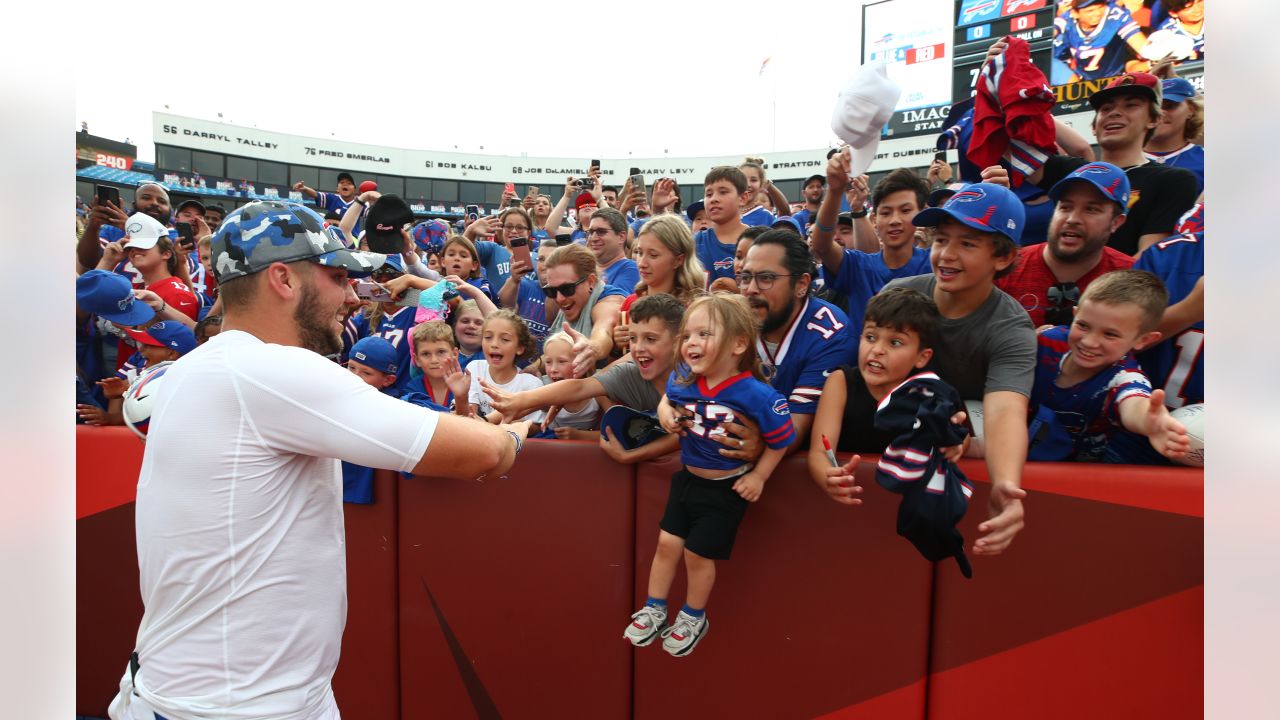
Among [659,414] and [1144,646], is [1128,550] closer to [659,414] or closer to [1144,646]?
[1144,646]

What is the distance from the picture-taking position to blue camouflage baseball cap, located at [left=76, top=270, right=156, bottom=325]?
379 cm

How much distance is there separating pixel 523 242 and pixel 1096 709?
4828 millimetres

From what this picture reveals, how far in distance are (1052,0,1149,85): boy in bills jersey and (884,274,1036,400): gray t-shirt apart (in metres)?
20.3

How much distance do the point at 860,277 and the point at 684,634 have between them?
2237 mm

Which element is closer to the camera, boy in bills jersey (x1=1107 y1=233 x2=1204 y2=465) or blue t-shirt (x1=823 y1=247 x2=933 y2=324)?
boy in bills jersey (x1=1107 y1=233 x2=1204 y2=465)

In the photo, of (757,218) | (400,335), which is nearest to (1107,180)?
(757,218)

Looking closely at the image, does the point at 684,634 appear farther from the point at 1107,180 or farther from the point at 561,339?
the point at 1107,180

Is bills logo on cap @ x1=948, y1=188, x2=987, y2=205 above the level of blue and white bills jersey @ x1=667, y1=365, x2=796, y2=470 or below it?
above

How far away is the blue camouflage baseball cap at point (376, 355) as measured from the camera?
12.3 ft

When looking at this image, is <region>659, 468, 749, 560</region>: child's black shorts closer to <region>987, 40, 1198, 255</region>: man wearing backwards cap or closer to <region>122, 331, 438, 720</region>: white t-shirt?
<region>122, 331, 438, 720</region>: white t-shirt

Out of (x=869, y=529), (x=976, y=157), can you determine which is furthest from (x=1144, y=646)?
(x=976, y=157)

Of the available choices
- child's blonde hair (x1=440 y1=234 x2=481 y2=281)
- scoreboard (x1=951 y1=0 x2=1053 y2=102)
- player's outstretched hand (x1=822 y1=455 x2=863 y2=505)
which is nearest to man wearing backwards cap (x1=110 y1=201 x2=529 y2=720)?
player's outstretched hand (x1=822 y1=455 x2=863 y2=505)

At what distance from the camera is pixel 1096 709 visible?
2.32 meters

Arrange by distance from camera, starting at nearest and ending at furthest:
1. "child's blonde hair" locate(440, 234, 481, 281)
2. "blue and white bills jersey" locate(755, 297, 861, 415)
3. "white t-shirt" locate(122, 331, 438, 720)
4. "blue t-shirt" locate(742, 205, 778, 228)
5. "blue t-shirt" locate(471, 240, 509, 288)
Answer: "white t-shirt" locate(122, 331, 438, 720) < "blue and white bills jersey" locate(755, 297, 861, 415) < "blue t-shirt" locate(742, 205, 778, 228) < "child's blonde hair" locate(440, 234, 481, 281) < "blue t-shirt" locate(471, 240, 509, 288)
